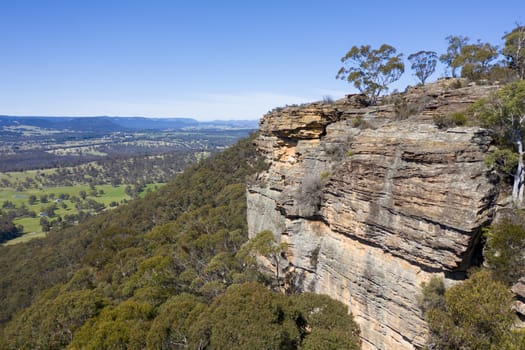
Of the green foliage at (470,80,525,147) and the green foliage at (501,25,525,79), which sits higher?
the green foliage at (501,25,525,79)

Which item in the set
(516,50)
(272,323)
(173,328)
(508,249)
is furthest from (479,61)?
(173,328)

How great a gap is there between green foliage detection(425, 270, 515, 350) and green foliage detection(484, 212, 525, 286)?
0.57 meters

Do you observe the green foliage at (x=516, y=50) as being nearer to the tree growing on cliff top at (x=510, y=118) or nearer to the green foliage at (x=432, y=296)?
the tree growing on cliff top at (x=510, y=118)

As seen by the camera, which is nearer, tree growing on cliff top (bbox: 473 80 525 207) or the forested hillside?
tree growing on cliff top (bbox: 473 80 525 207)

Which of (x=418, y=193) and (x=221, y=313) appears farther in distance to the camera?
(x=221, y=313)

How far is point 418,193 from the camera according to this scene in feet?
50.4

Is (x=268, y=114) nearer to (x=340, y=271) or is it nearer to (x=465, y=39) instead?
(x=340, y=271)

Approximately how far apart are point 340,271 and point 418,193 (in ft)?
25.1

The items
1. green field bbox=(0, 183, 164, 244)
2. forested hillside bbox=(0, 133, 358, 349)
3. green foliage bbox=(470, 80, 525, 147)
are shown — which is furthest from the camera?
green field bbox=(0, 183, 164, 244)

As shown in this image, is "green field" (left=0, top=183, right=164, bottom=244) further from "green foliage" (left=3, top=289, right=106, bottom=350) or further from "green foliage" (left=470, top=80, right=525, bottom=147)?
"green foliage" (left=470, top=80, right=525, bottom=147)

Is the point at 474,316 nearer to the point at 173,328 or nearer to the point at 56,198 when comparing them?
the point at 173,328

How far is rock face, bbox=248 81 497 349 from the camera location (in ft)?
47.0

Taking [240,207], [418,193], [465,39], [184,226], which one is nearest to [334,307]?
[418,193]

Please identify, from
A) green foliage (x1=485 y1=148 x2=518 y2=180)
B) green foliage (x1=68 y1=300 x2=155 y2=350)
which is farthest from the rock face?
green foliage (x1=68 y1=300 x2=155 y2=350)
